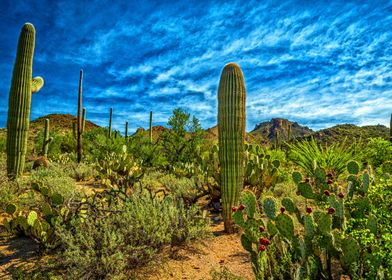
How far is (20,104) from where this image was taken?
27.4 ft

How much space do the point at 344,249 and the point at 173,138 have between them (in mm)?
7827

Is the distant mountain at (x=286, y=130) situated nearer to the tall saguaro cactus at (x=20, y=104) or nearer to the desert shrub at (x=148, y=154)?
the desert shrub at (x=148, y=154)

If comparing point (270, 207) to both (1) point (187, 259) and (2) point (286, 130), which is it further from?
(2) point (286, 130)

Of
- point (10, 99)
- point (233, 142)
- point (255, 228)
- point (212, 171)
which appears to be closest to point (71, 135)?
point (10, 99)

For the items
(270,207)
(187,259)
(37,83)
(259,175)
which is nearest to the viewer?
(270,207)

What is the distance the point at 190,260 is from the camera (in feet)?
11.6

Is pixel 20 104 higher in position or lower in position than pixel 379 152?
higher

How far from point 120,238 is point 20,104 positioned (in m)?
6.99

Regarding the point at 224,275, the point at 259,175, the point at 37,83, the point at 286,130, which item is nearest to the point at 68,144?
the point at 37,83

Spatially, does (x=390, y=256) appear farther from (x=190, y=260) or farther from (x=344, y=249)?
(x=190, y=260)

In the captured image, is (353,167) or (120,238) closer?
(120,238)

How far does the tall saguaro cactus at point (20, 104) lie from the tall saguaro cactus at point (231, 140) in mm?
6061

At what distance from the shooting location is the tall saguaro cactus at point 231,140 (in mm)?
4641

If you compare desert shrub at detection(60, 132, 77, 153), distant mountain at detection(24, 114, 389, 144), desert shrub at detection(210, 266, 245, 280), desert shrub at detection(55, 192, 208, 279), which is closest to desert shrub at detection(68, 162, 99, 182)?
desert shrub at detection(55, 192, 208, 279)
